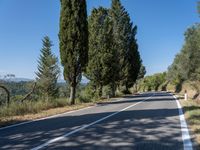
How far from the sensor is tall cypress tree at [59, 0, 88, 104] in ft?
88.2

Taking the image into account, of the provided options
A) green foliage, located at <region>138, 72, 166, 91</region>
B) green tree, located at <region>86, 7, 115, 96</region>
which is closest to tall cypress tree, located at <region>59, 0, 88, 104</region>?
green tree, located at <region>86, 7, 115, 96</region>

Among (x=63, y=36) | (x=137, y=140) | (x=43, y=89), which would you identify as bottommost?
Result: (x=137, y=140)

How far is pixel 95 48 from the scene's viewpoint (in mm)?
39750

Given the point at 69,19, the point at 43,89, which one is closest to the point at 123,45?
the point at 43,89

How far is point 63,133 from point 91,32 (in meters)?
30.7

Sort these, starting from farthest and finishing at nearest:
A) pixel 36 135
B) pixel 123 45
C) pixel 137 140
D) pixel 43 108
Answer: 1. pixel 123 45
2. pixel 43 108
3. pixel 36 135
4. pixel 137 140

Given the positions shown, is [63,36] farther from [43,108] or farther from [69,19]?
[43,108]

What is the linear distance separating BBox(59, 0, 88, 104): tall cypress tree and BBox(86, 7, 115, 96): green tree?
39.1ft

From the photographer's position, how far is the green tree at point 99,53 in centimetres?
3944

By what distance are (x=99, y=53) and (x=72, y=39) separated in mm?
12887

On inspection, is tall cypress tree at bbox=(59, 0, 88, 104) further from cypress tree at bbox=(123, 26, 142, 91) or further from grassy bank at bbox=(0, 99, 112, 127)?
cypress tree at bbox=(123, 26, 142, 91)

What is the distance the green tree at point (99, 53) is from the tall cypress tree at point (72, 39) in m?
11.9

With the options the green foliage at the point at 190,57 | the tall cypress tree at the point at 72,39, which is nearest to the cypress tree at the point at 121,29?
the green foliage at the point at 190,57

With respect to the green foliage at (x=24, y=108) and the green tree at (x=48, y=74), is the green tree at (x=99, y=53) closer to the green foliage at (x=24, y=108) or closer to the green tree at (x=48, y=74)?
the green tree at (x=48, y=74)
